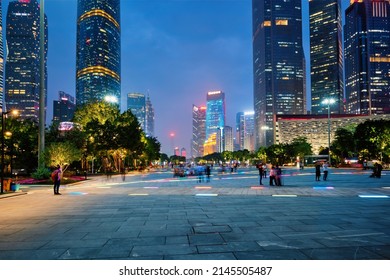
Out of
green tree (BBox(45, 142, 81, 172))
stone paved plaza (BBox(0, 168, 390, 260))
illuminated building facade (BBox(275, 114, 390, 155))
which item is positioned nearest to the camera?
stone paved plaza (BBox(0, 168, 390, 260))

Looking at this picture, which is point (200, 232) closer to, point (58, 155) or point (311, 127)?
point (58, 155)

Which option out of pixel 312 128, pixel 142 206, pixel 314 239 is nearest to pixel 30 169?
pixel 142 206

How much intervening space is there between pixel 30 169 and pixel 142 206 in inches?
1499

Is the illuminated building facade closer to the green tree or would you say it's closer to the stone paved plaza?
the green tree

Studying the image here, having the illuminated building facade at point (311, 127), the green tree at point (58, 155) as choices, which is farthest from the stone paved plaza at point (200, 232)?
the illuminated building facade at point (311, 127)

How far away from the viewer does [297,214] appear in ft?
36.0

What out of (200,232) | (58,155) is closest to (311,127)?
(58,155)

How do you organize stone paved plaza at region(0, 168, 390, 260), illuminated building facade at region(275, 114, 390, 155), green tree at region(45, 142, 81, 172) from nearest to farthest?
stone paved plaza at region(0, 168, 390, 260), green tree at region(45, 142, 81, 172), illuminated building facade at region(275, 114, 390, 155)

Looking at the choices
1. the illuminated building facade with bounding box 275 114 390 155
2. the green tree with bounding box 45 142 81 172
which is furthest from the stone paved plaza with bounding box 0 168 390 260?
the illuminated building facade with bounding box 275 114 390 155

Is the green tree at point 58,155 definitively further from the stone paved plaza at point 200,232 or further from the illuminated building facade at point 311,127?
the illuminated building facade at point 311,127

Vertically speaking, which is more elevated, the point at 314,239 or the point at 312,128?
the point at 312,128

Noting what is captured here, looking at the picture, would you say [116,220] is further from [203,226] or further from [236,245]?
[236,245]

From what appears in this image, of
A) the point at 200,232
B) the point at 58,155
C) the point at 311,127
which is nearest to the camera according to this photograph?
the point at 200,232
